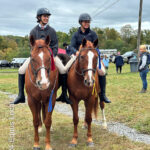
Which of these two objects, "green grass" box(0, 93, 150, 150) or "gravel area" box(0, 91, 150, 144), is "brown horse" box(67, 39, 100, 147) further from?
"gravel area" box(0, 91, 150, 144)

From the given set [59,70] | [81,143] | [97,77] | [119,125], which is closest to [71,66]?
[59,70]

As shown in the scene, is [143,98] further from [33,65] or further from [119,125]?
[33,65]

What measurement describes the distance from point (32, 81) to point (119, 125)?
126 inches

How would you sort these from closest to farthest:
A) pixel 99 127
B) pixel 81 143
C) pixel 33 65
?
pixel 33 65 → pixel 81 143 → pixel 99 127

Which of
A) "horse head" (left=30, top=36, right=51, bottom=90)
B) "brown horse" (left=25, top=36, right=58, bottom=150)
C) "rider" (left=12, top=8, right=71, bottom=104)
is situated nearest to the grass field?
"brown horse" (left=25, top=36, right=58, bottom=150)

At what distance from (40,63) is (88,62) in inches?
39.8

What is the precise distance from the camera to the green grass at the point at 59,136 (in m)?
5.00

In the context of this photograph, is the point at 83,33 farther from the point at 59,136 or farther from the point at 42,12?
the point at 59,136

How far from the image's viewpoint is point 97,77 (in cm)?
577

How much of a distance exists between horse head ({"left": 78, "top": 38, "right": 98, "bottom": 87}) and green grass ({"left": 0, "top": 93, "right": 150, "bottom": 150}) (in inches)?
65.4

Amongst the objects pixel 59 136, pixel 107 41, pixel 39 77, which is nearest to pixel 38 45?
pixel 39 77

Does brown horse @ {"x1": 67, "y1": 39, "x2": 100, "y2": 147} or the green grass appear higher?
brown horse @ {"x1": 67, "y1": 39, "x2": 100, "y2": 147}

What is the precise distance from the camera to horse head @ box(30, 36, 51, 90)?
4090mm

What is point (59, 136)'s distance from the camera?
19.0 ft
